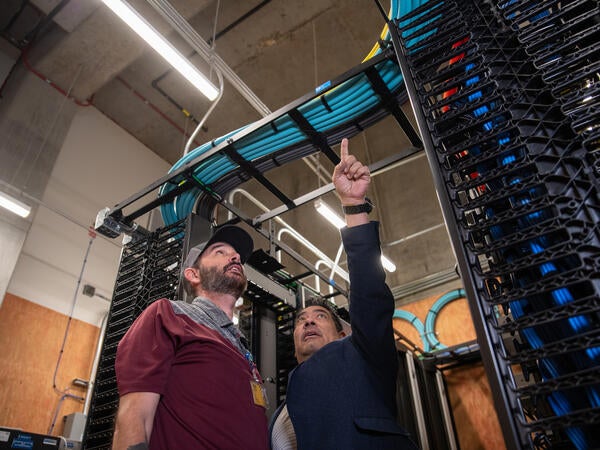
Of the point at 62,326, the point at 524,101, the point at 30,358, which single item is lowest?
the point at 524,101

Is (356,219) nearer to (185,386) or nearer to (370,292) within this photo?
(370,292)

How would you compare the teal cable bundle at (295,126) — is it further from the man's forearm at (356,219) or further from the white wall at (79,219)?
the white wall at (79,219)

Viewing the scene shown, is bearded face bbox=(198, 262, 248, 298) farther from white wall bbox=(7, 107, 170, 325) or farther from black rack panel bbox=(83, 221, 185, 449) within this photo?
white wall bbox=(7, 107, 170, 325)

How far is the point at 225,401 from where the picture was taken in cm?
141

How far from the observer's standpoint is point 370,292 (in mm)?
1361

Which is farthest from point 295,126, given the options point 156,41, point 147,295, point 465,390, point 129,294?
point 465,390

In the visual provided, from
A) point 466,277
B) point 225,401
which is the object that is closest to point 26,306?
point 225,401

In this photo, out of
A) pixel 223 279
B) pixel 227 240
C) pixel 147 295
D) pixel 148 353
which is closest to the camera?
pixel 148 353

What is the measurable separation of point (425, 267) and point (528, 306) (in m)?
5.96

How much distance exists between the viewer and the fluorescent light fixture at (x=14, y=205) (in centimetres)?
515

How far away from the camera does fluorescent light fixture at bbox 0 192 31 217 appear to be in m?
5.15

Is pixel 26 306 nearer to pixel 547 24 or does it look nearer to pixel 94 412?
pixel 94 412

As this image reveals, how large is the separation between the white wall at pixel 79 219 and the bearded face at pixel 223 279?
5.04 metres

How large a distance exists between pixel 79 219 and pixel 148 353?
6168mm
